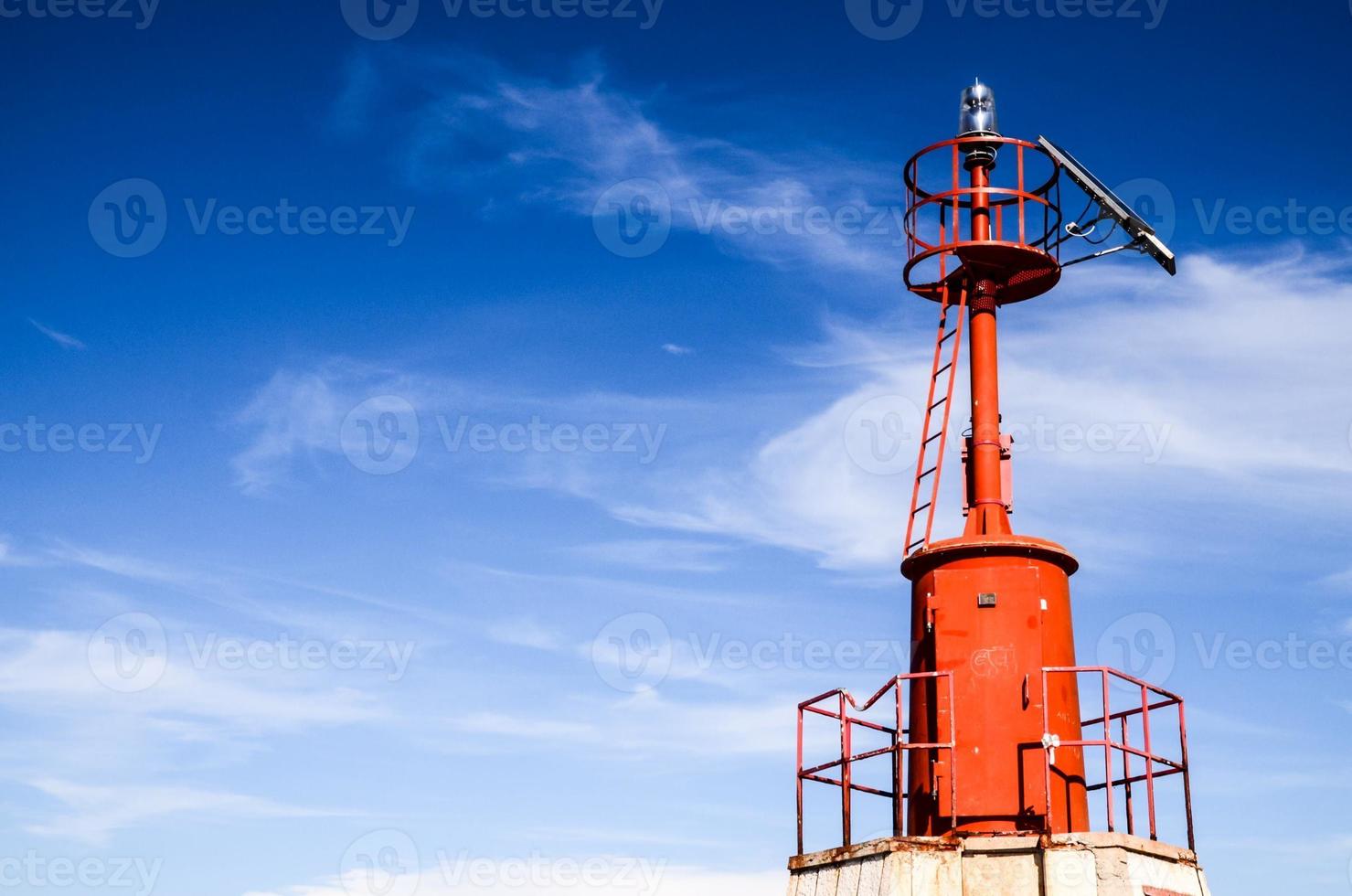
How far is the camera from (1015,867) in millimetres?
19000

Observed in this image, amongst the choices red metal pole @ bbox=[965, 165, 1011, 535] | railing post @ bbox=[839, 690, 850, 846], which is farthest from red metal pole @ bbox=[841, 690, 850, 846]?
red metal pole @ bbox=[965, 165, 1011, 535]

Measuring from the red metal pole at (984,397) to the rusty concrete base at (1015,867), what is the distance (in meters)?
4.68

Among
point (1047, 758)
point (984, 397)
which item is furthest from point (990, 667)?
point (984, 397)

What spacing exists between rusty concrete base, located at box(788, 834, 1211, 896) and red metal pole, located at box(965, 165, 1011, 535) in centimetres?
468

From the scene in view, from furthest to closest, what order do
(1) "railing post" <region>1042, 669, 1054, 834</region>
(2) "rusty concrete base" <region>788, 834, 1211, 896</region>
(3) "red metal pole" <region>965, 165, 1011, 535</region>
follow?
1. (3) "red metal pole" <region>965, 165, 1011, 535</region>
2. (1) "railing post" <region>1042, 669, 1054, 834</region>
3. (2) "rusty concrete base" <region>788, 834, 1211, 896</region>

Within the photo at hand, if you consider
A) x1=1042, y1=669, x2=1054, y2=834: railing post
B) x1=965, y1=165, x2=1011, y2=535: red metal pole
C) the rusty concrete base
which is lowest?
the rusty concrete base

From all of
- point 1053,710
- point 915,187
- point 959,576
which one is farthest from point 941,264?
point 1053,710

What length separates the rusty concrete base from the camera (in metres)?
18.6

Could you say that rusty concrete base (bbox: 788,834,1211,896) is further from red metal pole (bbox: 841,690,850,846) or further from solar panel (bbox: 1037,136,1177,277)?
solar panel (bbox: 1037,136,1177,277)

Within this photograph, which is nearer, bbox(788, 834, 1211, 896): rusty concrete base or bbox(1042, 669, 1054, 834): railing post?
bbox(788, 834, 1211, 896): rusty concrete base

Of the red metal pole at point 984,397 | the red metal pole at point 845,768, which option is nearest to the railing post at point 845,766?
the red metal pole at point 845,768

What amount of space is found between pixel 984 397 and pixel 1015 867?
6.86m

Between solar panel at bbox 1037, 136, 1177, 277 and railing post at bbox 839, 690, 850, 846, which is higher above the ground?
solar panel at bbox 1037, 136, 1177, 277

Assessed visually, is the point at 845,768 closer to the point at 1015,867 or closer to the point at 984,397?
the point at 1015,867
